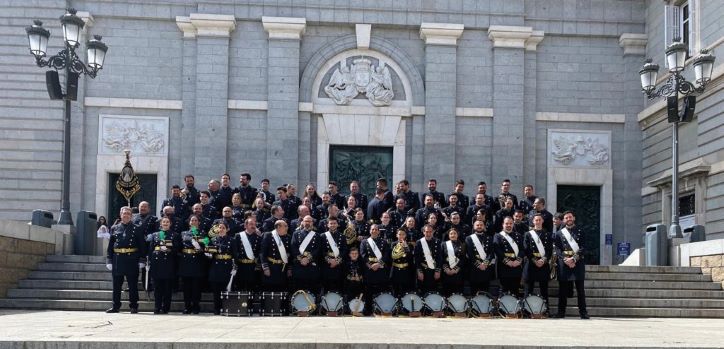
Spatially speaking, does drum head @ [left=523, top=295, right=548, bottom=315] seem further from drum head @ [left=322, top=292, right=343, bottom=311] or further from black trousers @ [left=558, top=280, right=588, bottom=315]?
drum head @ [left=322, top=292, right=343, bottom=311]

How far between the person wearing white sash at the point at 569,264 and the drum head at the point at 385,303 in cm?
274

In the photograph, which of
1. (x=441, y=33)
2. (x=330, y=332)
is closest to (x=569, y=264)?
(x=330, y=332)

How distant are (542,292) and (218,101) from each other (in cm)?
1088

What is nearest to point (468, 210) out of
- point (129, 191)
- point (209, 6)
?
point (129, 191)

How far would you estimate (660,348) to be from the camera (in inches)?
383

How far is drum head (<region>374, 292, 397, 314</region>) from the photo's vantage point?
1459 cm

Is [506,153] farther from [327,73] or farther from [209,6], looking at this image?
[209,6]

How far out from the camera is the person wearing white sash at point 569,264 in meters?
14.9

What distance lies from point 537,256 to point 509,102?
365 inches

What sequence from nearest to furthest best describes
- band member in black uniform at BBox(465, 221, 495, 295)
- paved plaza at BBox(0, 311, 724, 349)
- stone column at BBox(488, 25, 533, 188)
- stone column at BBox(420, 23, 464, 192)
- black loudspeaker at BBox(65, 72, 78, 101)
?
paved plaza at BBox(0, 311, 724, 349) < band member in black uniform at BBox(465, 221, 495, 295) < black loudspeaker at BBox(65, 72, 78, 101) < stone column at BBox(420, 23, 464, 192) < stone column at BBox(488, 25, 533, 188)

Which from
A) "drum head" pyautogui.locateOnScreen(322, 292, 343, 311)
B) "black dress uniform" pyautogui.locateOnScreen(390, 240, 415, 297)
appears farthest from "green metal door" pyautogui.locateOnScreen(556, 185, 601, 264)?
"drum head" pyautogui.locateOnScreen(322, 292, 343, 311)

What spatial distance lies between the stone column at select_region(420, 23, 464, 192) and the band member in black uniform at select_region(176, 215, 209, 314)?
950cm

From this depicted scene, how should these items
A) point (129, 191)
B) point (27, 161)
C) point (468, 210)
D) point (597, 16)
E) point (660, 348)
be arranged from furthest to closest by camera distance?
point (597, 16) → point (27, 161) → point (129, 191) → point (468, 210) → point (660, 348)

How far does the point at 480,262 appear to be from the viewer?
15047mm
